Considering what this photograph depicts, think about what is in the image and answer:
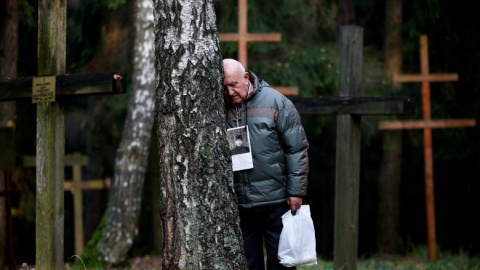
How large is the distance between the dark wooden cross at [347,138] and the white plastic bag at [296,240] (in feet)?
7.92

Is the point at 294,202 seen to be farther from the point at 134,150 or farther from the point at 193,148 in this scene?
the point at 134,150

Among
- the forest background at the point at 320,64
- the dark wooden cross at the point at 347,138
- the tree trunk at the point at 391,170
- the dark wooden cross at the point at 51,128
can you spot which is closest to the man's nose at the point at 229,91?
the dark wooden cross at the point at 51,128

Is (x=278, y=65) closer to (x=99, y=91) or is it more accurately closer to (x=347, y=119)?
(x=347, y=119)

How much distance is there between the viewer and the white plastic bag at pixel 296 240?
6156 millimetres

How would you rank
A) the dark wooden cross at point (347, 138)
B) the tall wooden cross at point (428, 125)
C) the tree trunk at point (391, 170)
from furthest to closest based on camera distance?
the tree trunk at point (391, 170), the tall wooden cross at point (428, 125), the dark wooden cross at point (347, 138)

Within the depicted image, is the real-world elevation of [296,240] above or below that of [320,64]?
below

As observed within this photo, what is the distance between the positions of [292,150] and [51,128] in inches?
83.1

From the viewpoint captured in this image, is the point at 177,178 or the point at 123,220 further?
the point at 123,220

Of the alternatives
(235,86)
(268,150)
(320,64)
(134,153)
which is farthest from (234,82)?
(320,64)

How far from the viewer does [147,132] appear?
12.2m

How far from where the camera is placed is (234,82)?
596 cm

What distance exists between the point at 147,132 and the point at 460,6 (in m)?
7.57

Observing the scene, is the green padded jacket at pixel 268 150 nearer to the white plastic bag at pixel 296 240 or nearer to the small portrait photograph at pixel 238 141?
the small portrait photograph at pixel 238 141

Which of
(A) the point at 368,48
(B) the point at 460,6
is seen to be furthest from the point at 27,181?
(B) the point at 460,6
